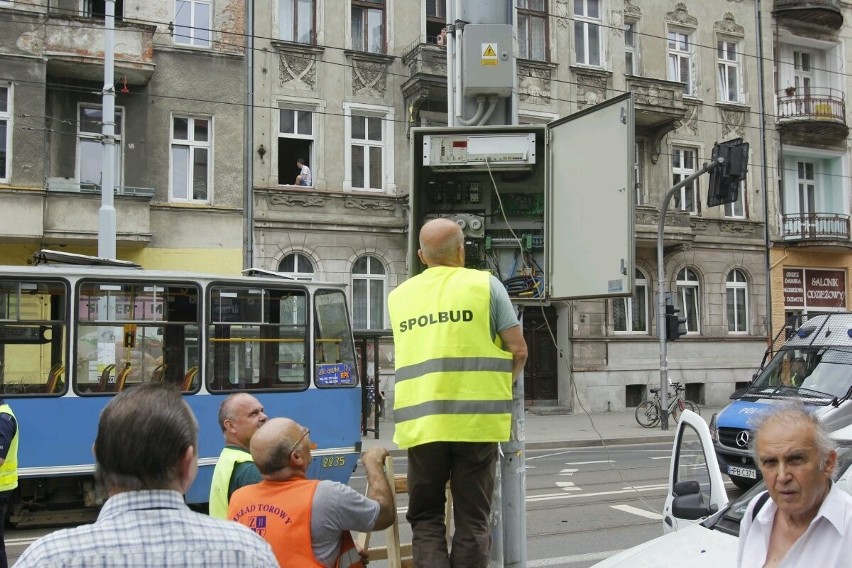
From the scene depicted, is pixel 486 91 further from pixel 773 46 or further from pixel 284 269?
pixel 773 46

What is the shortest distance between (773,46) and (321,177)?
17.0m

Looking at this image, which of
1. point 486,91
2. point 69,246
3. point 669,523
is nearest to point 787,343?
point 669,523

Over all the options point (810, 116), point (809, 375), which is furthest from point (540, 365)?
point (809, 375)

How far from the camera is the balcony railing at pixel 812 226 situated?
29344 millimetres

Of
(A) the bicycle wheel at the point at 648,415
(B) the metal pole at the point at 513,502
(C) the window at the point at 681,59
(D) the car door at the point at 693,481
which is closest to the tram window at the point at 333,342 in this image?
(D) the car door at the point at 693,481

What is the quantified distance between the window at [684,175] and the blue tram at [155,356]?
61.3 ft

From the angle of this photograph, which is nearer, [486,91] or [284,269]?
[486,91]

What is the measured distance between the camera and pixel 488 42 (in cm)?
518

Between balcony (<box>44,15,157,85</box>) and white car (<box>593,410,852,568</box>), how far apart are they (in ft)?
57.2

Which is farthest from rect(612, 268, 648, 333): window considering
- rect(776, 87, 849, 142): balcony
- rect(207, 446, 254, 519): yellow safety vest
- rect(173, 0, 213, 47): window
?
rect(207, 446, 254, 519): yellow safety vest

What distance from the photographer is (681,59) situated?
1130 inches

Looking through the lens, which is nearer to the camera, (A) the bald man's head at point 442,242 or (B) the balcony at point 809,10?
(A) the bald man's head at point 442,242

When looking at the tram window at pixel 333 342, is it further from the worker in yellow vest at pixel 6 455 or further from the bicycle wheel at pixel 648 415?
the bicycle wheel at pixel 648 415

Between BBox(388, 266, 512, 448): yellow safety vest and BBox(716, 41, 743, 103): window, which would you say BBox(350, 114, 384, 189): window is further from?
BBox(388, 266, 512, 448): yellow safety vest
